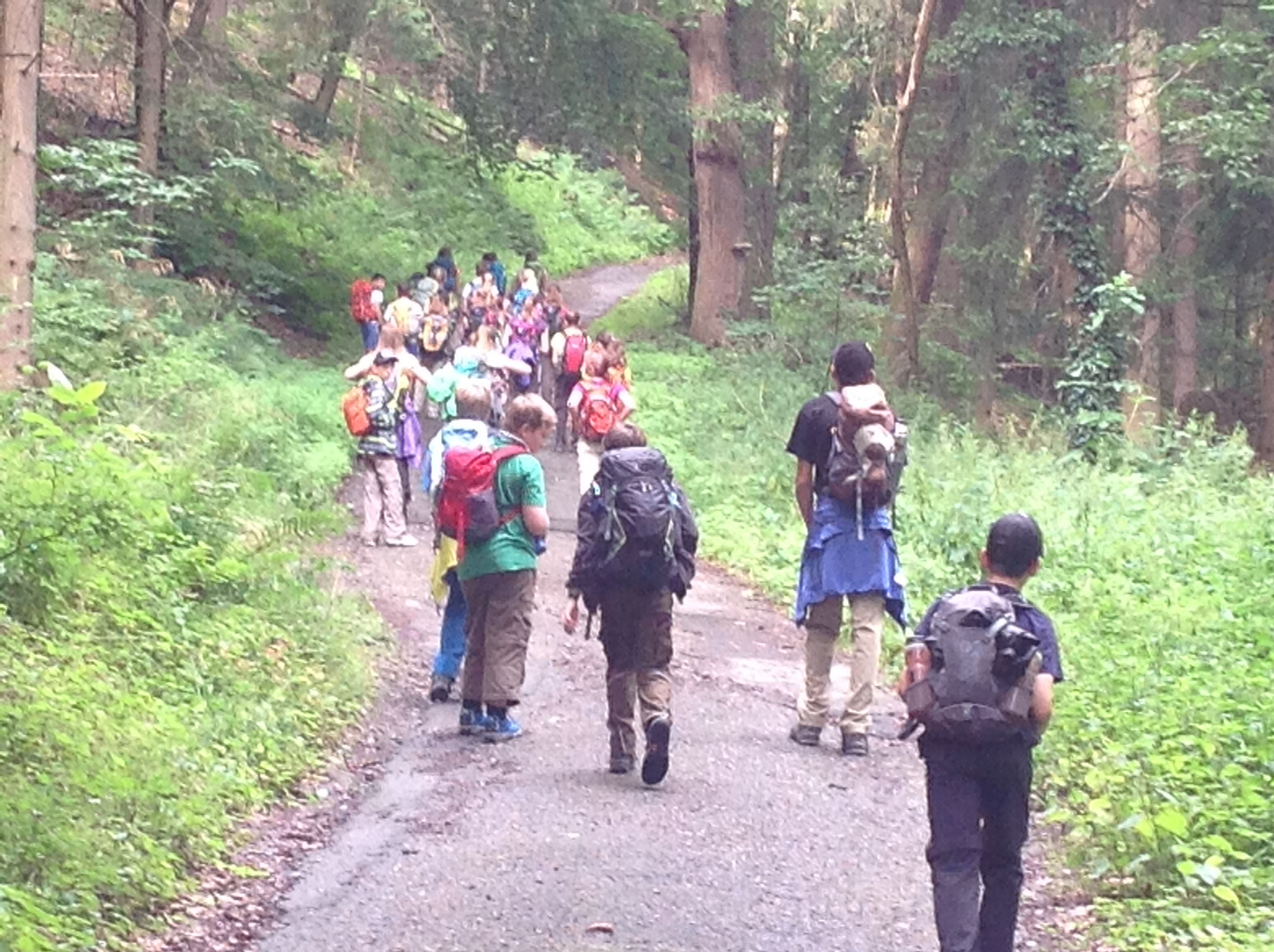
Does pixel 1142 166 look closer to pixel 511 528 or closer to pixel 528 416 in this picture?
pixel 528 416

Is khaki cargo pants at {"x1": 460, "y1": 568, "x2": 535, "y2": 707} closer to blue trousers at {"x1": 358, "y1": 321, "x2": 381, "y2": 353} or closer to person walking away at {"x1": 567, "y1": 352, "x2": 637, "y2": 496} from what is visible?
person walking away at {"x1": 567, "y1": 352, "x2": 637, "y2": 496}

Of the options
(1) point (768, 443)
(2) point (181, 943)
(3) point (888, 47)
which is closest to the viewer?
(2) point (181, 943)

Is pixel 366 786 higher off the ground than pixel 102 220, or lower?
lower

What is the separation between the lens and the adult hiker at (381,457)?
1444 cm

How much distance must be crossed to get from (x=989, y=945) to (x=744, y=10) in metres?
25.8

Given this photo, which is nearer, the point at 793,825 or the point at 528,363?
the point at 793,825

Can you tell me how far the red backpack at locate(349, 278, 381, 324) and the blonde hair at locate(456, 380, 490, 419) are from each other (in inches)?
643

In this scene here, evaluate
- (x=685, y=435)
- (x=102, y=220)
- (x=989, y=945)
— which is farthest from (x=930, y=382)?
(x=989, y=945)

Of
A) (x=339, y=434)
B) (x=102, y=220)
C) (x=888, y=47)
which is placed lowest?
(x=339, y=434)

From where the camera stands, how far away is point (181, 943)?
6051 mm

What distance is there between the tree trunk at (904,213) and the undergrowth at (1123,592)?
2.28 metres

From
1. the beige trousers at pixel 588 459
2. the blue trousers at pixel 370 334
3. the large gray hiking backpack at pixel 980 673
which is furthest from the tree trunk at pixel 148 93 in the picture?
the large gray hiking backpack at pixel 980 673

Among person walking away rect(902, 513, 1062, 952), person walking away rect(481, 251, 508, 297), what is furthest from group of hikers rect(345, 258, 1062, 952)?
person walking away rect(481, 251, 508, 297)

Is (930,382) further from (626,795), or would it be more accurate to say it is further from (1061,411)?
(626,795)
